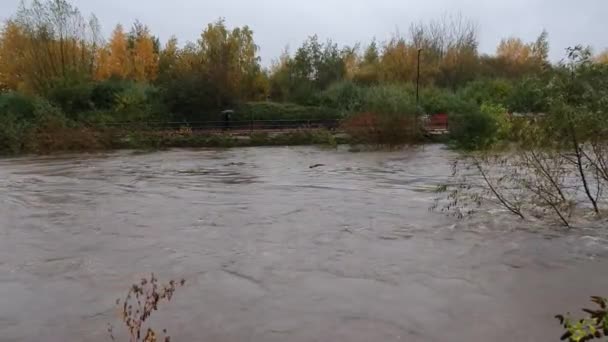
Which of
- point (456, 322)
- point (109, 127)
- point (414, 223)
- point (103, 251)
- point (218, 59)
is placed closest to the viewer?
point (456, 322)

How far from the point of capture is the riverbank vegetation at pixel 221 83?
30172mm

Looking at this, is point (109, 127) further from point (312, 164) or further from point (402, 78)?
point (402, 78)

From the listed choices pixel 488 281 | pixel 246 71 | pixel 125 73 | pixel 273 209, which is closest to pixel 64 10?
pixel 125 73

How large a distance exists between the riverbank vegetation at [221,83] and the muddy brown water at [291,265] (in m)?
14.3

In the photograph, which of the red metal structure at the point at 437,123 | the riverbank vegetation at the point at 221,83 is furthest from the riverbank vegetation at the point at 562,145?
the red metal structure at the point at 437,123

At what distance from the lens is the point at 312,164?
23.4 meters

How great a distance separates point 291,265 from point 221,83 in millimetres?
33414

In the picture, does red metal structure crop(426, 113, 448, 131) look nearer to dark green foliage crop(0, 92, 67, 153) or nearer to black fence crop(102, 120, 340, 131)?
black fence crop(102, 120, 340, 131)

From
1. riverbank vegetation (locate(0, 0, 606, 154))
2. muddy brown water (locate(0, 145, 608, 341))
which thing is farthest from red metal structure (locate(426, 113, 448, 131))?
muddy brown water (locate(0, 145, 608, 341))

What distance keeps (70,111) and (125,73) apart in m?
11.7

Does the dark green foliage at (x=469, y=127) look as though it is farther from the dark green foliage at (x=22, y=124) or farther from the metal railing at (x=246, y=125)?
the dark green foliage at (x=22, y=124)

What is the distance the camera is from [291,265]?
29.5 feet

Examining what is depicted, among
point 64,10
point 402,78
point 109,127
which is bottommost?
point 109,127

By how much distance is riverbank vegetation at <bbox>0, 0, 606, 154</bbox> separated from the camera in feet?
99.0
